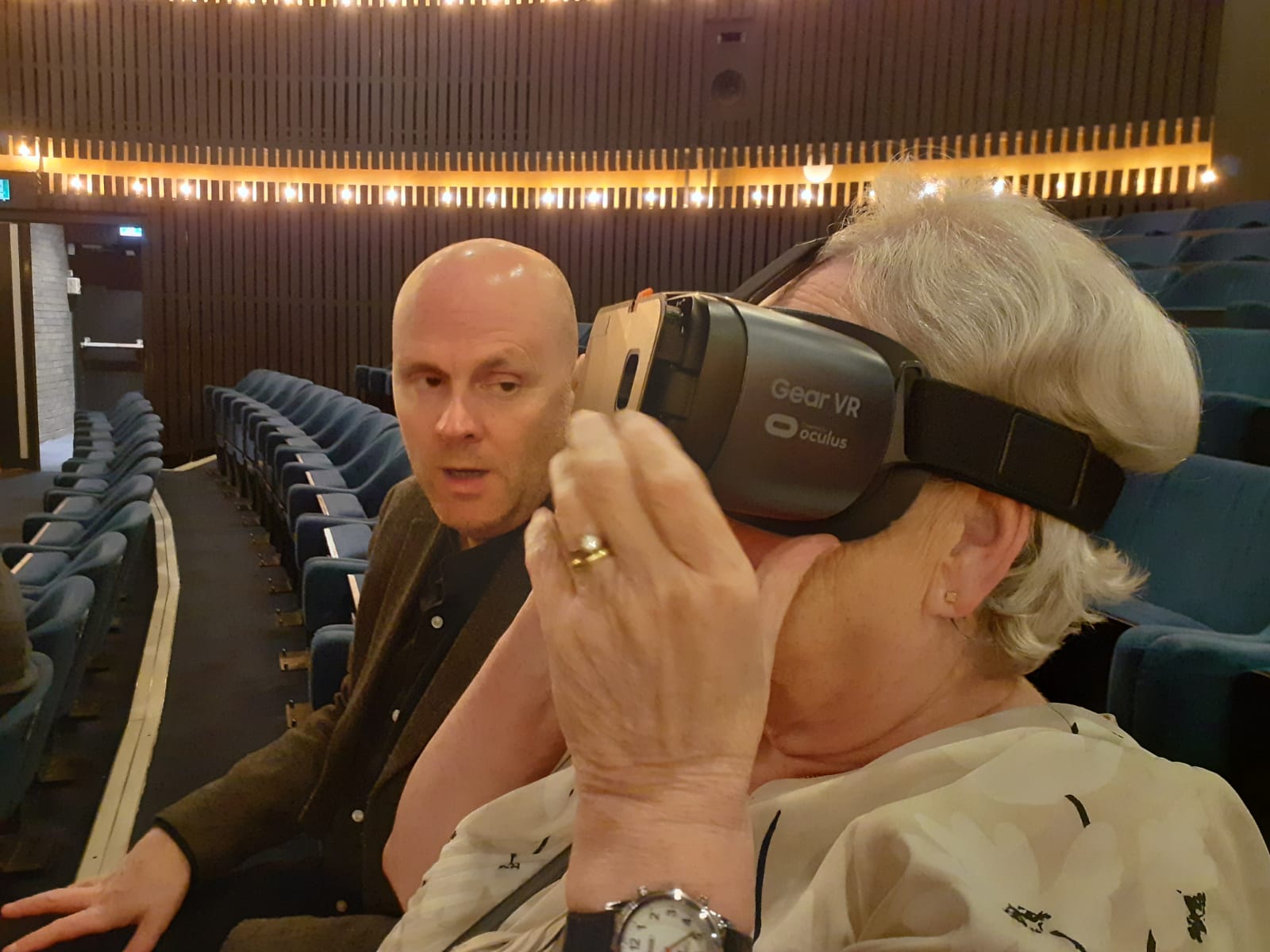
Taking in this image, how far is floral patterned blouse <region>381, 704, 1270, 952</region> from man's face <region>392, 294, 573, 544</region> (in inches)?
17.8

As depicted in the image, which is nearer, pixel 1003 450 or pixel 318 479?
pixel 1003 450

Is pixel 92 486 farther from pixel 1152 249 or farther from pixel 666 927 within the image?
pixel 1152 249

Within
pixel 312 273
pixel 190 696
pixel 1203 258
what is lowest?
pixel 190 696

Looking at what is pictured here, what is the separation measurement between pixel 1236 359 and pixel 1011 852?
2208 millimetres

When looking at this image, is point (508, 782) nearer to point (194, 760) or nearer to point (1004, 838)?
point (1004, 838)

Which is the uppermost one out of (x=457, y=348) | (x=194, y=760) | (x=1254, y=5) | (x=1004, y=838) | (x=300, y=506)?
(x=1254, y=5)

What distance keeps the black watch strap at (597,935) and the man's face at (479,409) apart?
54 cm

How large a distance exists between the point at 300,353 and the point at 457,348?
554 centimetres

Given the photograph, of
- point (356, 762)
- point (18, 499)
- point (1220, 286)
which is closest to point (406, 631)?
point (356, 762)

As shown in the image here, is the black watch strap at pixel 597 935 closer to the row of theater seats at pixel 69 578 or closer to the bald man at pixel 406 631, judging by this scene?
the bald man at pixel 406 631

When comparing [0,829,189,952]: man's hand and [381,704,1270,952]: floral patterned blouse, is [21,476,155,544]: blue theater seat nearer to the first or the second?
[0,829,189,952]: man's hand

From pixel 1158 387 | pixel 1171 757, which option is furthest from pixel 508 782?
pixel 1171 757

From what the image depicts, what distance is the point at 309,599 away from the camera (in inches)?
58.1

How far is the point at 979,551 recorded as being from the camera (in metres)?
0.47
